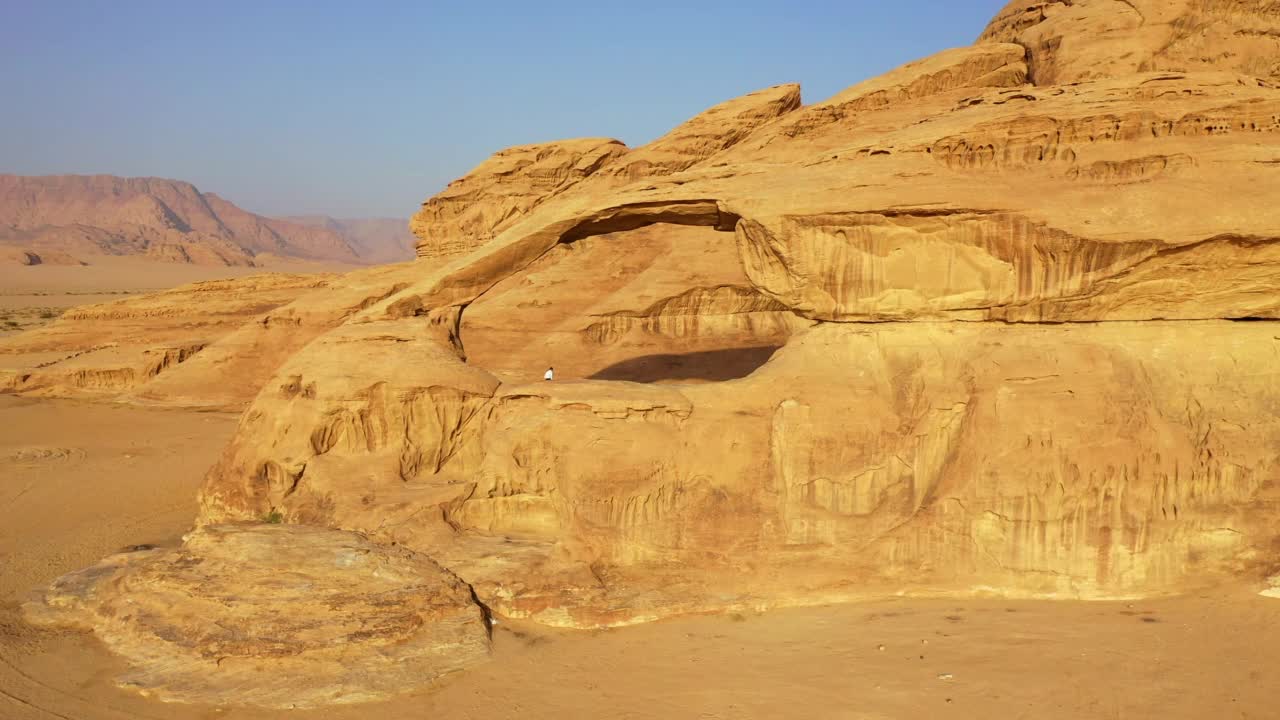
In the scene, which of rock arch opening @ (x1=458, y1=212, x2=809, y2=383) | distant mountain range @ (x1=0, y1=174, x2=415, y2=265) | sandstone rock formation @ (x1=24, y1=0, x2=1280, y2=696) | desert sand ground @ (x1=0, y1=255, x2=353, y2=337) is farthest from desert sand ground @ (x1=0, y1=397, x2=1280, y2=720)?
distant mountain range @ (x1=0, y1=174, x2=415, y2=265)

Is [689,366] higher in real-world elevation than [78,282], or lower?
lower

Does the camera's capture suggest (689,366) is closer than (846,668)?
No

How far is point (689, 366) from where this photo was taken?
15.1 metres

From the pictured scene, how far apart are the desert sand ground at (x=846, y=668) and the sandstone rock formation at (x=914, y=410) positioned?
0.31 meters

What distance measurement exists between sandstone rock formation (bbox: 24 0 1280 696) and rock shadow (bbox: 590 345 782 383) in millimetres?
6398

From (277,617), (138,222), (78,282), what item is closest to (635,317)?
(277,617)

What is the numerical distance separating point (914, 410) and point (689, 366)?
8.29 metres

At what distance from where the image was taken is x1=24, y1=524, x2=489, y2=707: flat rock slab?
566cm

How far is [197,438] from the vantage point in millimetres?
13891

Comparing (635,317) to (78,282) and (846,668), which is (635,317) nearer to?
(846,668)

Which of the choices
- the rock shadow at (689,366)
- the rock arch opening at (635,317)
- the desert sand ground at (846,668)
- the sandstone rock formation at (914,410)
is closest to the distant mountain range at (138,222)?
the rock arch opening at (635,317)

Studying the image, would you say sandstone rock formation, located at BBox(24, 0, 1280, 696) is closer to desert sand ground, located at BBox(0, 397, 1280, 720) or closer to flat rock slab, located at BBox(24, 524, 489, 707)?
desert sand ground, located at BBox(0, 397, 1280, 720)

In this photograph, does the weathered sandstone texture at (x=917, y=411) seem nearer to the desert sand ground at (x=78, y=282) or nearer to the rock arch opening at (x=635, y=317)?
the rock arch opening at (x=635, y=317)

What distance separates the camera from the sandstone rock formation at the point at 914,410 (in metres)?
6.47
